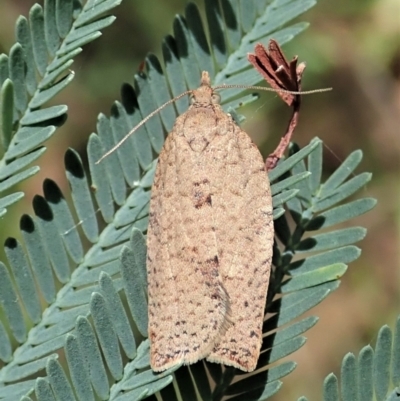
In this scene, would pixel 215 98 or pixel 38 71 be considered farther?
pixel 215 98

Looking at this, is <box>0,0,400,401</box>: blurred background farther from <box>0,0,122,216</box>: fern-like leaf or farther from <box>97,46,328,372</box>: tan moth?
<box>0,0,122,216</box>: fern-like leaf

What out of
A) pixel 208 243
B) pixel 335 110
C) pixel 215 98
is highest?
pixel 215 98

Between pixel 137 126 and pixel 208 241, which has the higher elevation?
pixel 137 126

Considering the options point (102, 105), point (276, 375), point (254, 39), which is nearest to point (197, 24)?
point (254, 39)

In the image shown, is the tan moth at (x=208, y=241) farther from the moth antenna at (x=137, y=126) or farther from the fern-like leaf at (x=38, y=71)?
the fern-like leaf at (x=38, y=71)

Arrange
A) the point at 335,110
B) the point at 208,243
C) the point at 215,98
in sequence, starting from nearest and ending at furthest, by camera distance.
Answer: the point at 208,243 < the point at 215,98 < the point at 335,110

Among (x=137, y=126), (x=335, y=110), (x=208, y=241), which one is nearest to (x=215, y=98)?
(x=137, y=126)

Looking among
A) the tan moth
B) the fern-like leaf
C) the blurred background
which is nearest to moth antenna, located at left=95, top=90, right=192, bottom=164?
the tan moth

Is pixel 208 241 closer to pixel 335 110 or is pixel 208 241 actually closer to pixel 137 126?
pixel 137 126
